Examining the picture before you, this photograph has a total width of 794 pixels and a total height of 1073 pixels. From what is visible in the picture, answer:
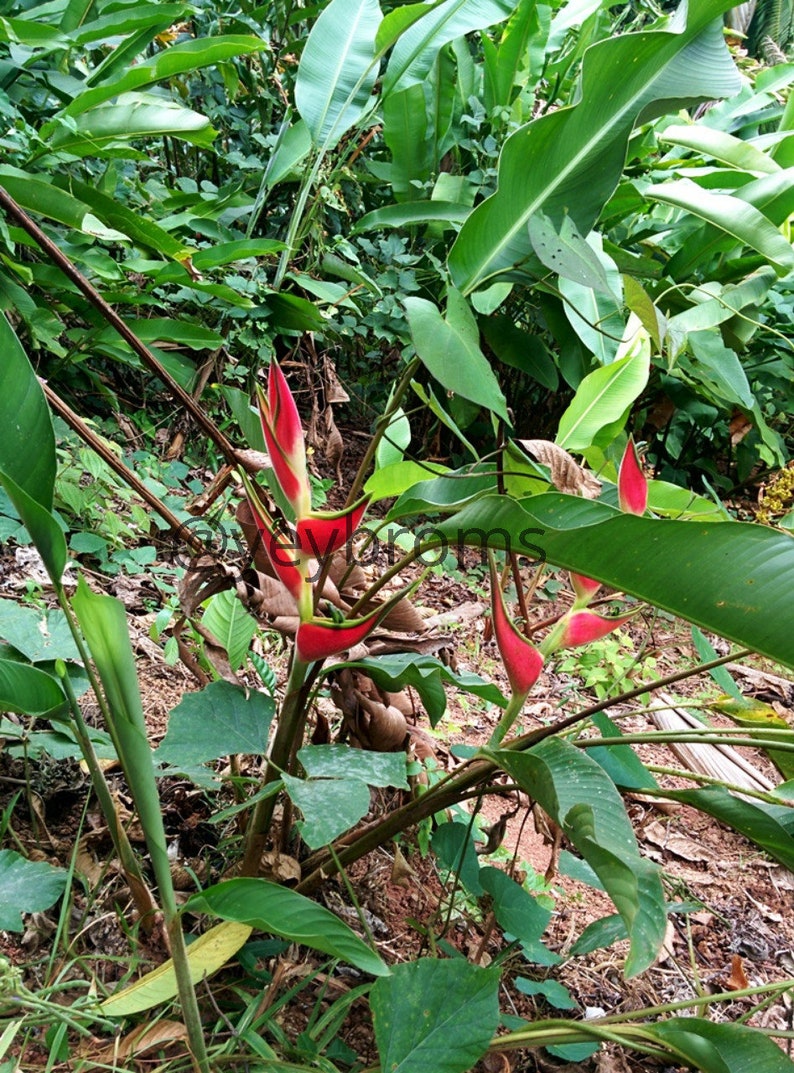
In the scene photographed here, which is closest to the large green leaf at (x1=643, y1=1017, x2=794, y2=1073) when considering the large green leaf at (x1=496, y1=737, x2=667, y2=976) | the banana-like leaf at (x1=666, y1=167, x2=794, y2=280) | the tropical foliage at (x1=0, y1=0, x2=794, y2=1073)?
the tropical foliage at (x1=0, y1=0, x2=794, y2=1073)

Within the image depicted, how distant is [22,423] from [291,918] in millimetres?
327

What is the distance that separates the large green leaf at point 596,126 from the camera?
56cm

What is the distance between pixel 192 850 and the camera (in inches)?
29.0

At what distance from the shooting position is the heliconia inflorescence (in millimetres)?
512

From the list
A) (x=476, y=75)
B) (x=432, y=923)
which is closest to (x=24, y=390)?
(x=432, y=923)

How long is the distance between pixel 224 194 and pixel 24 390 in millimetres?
1602

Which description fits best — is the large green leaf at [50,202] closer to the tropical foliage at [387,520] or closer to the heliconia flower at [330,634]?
the tropical foliage at [387,520]

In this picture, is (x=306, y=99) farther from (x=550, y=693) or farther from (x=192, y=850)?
(x=192, y=850)

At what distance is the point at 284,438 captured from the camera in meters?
0.52

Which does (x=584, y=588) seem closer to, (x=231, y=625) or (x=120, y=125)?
(x=231, y=625)

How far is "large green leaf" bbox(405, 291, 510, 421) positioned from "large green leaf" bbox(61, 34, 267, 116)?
3.77ft

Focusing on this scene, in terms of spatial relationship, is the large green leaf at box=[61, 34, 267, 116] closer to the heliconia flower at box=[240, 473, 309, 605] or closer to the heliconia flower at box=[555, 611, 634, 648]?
the heliconia flower at box=[240, 473, 309, 605]

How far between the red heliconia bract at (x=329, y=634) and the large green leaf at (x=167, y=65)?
127 cm

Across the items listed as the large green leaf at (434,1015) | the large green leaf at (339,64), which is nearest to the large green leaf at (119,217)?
the large green leaf at (339,64)
